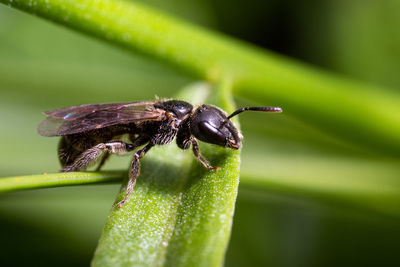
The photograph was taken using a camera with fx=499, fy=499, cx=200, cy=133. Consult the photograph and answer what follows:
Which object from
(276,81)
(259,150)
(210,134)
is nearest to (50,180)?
(210,134)

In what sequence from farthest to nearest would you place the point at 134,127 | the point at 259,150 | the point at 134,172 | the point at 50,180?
the point at 259,150
the point at 134,127
the point at 134,172
the point at 50,180

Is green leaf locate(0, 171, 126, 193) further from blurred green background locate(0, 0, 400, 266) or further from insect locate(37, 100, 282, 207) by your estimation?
blurred green background locate(0, 0, 400, 266)

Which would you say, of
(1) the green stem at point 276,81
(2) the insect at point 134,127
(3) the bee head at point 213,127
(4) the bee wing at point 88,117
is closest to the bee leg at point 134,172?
(2) the insect at point 134,127

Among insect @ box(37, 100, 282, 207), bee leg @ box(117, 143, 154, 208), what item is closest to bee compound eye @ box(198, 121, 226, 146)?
insect @ box(37, 100, 282, 207)

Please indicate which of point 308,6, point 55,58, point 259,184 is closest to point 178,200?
point 259,184

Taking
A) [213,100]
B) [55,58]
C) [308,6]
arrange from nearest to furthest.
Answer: [213,100] → [55,58] → [308,6]

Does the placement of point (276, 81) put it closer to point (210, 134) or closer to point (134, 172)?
point (210, 134)

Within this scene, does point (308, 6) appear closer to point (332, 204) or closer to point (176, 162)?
point (332, 204)
